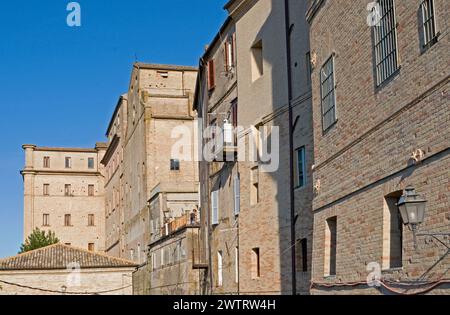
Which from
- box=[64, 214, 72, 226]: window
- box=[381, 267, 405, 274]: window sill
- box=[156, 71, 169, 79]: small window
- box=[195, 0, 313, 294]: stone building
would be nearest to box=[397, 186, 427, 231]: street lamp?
box=[381, 267, 405, 274]: window sill

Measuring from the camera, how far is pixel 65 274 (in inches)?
1523

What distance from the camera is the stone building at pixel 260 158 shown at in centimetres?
2153

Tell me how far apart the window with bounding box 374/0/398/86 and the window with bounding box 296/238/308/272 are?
8.98 m

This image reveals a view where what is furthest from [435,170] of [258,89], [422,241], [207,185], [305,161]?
[207,185]

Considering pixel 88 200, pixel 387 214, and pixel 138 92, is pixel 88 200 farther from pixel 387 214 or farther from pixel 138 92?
pixel 387 214

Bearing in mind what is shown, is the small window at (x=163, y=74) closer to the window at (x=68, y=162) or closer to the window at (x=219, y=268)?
the window at (x=219, y=268)

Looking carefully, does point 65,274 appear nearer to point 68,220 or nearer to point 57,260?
point 57,260

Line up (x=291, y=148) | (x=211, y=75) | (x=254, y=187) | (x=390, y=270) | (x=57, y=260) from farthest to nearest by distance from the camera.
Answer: (x=57, y=260), (x=211, y=75), (x=254, y=187), (x=291, y=148), (x=390, y=270)

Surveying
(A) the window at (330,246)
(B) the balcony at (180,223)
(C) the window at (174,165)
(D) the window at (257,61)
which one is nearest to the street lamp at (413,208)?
(A) the window at (330,246)

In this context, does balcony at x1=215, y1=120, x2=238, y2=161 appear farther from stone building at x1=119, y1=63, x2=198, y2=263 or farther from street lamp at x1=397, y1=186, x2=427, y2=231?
stone building at x1=119, y1=63, x2=198, y2=263

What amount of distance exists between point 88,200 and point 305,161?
213ft

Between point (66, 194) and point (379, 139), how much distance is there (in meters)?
73.4

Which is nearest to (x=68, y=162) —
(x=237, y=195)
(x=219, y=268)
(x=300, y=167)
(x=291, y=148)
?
(x=219, y=268)

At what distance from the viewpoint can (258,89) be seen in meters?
25.0
